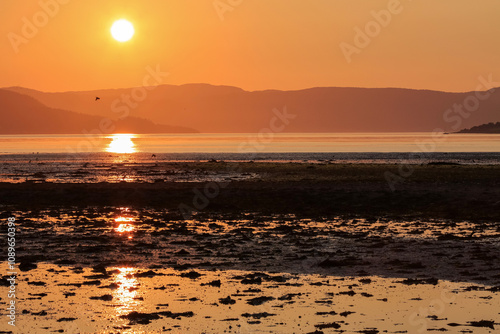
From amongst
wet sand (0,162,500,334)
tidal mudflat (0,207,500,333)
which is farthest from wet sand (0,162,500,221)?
tidal mudflat (0,207,500,333)

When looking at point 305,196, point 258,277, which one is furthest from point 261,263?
point 305,196

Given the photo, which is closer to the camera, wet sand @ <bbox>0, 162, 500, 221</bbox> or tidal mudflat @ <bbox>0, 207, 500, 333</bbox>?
tidal mudflat @ <bbox>0, 207, 500, 333</bbox>

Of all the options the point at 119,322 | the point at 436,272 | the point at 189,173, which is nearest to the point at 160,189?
the point at 189,173

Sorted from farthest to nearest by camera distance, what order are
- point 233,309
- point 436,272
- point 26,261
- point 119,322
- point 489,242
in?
point 489,242, point 26,261, point 436,272, point 233,309, point 119,322

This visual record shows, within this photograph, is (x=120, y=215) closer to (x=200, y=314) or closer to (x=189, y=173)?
(x=200, y=314)

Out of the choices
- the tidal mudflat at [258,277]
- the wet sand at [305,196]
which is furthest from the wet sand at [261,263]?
the wet sand at [305,196]

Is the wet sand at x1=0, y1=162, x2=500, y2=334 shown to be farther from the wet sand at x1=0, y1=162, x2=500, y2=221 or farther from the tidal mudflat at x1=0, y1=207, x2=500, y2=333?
the wet sand at x1=0, y1=162, x2=500, y2=221

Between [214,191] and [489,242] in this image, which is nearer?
[489,242]

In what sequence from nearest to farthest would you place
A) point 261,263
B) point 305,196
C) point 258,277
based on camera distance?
1. point 258,277
2. point 261,263
3. point 305,196

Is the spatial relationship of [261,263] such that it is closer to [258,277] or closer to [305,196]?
[258,277]

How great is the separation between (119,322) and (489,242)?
1438cm

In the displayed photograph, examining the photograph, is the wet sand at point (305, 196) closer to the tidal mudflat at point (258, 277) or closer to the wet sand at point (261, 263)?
the wet sand at point (261, 263)

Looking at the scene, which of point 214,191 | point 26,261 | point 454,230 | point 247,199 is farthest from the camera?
point 214,191

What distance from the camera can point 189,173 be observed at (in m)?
64.7
